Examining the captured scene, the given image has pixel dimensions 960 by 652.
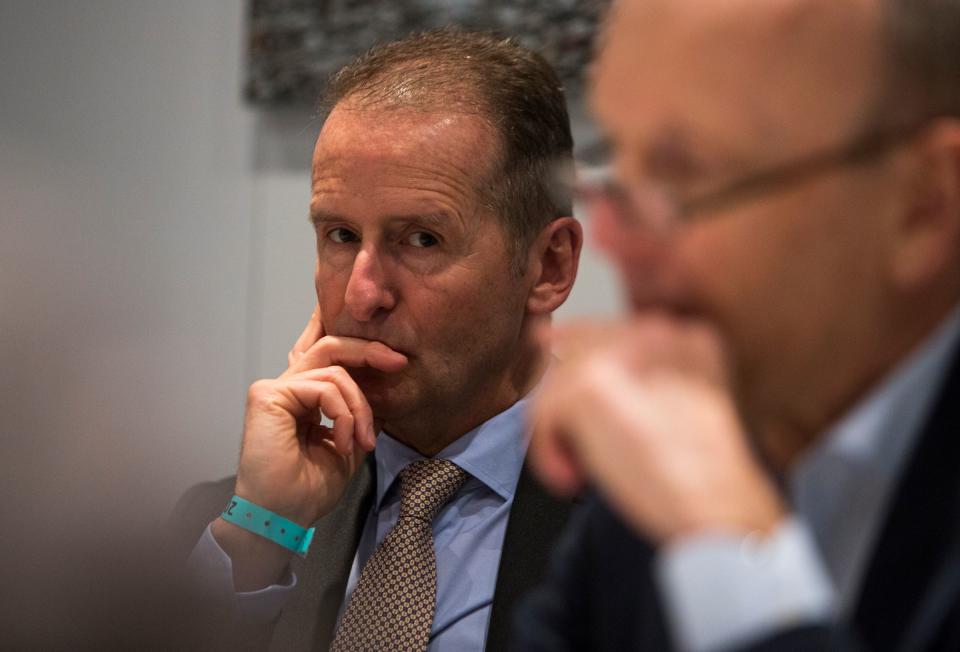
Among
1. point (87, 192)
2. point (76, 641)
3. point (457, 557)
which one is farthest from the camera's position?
point (87, 192)

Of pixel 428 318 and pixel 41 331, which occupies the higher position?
pixel 41 331

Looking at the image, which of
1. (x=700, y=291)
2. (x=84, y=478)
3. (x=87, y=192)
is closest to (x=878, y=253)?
(x=700, y=291)

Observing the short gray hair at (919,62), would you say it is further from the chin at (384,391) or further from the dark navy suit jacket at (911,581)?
A: the chin at (384,391)

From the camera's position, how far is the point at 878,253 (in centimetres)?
Answer: 91

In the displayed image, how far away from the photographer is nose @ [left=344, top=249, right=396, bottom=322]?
6.04ft

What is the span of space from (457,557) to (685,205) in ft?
3.48

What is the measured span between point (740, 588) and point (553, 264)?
130 cm

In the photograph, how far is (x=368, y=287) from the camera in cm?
184

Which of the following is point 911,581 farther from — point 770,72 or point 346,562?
point 346,562

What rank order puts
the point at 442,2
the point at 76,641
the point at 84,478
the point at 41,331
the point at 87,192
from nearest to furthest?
the point at 76,641 < the point at 84,478 < the point at 41,331 < the point at 442,2 < the point at 87,192

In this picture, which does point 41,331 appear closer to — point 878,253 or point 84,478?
point 84,478

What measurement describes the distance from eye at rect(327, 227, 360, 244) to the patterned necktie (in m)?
0.39

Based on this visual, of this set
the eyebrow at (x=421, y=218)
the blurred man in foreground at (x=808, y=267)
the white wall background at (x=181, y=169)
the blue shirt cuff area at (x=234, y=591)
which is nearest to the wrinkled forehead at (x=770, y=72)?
the blurred man in foreground at (x=808, y=267)

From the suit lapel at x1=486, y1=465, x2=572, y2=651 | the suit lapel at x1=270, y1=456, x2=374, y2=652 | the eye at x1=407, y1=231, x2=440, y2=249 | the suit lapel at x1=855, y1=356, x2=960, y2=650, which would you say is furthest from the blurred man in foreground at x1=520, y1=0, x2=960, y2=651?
the suit lapel at x1=270, y1=456, x2=374, y2=652
